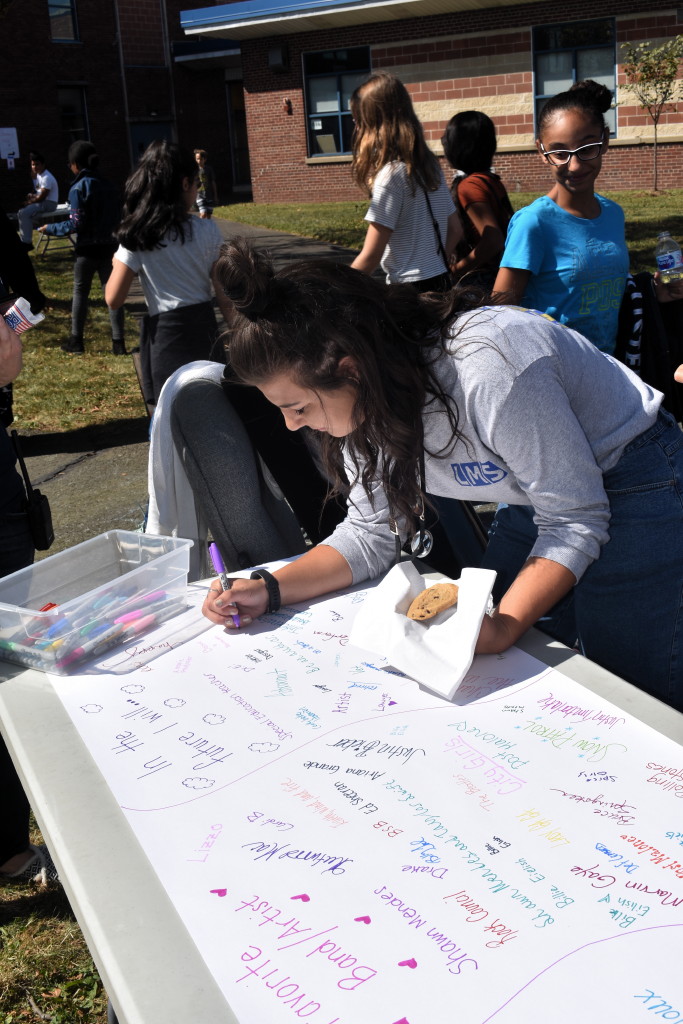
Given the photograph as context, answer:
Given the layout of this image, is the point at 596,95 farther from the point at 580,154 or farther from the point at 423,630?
the point at 423,630

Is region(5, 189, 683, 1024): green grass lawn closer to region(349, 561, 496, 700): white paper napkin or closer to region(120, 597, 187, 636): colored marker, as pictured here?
region(120, 597, 187, 636): colored marker

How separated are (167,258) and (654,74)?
43.4 feet

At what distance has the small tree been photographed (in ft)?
48.8

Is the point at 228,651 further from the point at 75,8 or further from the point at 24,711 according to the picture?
the point at 75,8

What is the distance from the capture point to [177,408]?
2736mm

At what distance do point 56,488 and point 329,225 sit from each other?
34.0ft

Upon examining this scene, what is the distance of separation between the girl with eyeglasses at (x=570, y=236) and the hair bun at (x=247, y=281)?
1590 millimetres

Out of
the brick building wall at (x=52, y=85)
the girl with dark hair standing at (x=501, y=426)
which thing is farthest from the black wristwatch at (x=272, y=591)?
the brick building wall at (x=52, y=85)

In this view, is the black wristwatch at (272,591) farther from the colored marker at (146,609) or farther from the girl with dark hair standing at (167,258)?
the girl with dark hair standing at (167,258)

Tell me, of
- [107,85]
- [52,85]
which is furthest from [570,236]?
[107,85]

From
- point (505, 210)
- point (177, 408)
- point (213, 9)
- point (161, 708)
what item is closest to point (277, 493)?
point (177, 408)

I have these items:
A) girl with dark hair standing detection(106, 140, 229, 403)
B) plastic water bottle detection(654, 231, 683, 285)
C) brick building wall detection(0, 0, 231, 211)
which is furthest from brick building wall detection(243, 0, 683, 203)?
plastic water bottle detection(654, 231, 683, 285)

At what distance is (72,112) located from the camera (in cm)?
2477

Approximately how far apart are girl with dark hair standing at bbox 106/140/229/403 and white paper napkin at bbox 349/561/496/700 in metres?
2.87
